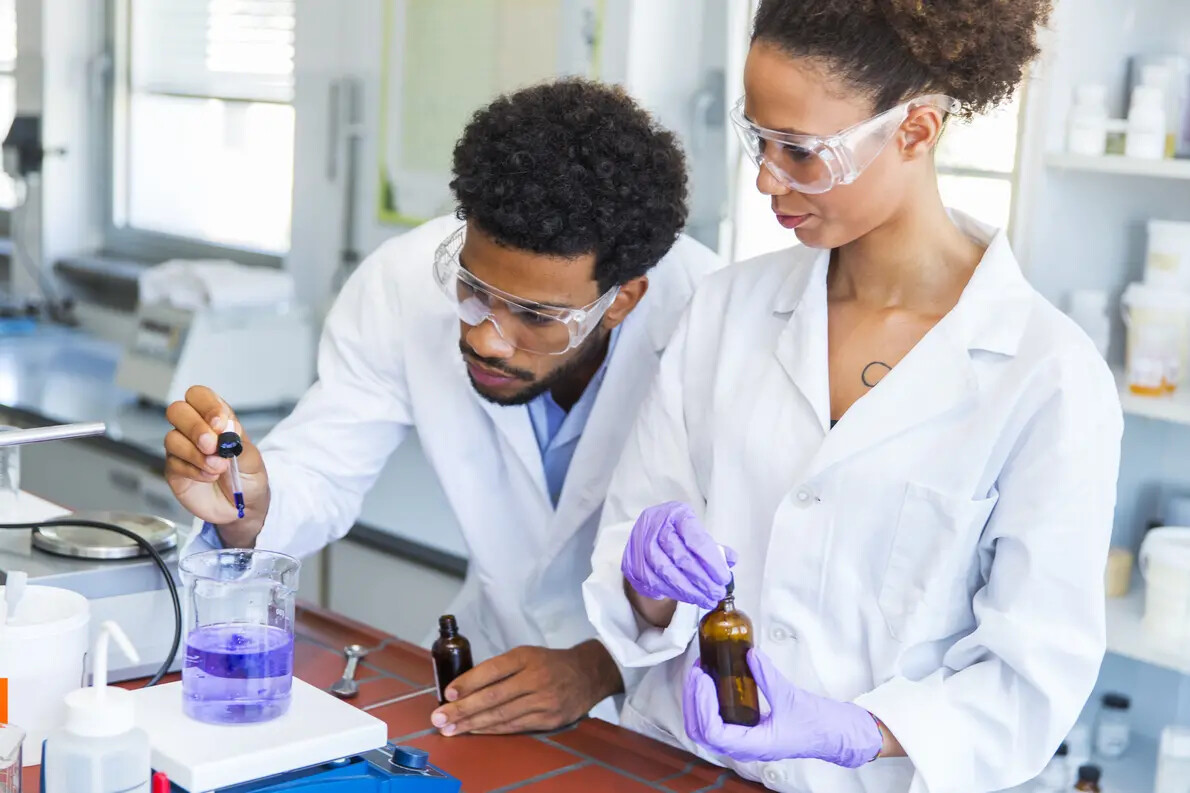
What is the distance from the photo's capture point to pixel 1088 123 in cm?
225

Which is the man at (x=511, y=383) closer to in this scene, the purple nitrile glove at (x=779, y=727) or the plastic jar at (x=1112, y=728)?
the purple nitrile glove at (x=779, y=727)

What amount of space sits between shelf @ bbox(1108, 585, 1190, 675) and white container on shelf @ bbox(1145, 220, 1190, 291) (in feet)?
1.83

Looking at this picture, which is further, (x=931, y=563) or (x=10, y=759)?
(x=931, y=563)

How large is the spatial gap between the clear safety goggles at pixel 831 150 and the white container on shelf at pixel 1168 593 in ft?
3.70

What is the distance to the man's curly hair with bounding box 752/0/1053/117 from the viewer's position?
4.58 ft

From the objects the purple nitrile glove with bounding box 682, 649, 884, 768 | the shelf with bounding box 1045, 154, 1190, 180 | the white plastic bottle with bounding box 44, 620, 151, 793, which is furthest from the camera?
the shelf with bounding box 1045, 154, 1190, 180

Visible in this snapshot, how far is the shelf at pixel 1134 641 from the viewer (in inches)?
86.0

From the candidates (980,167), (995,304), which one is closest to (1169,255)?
(980,167)

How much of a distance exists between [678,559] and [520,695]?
271 mm

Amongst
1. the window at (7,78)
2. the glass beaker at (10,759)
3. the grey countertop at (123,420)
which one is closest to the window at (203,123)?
the window at (7,78)

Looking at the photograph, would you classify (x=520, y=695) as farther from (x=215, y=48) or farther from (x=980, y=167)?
(x=215, y=48)

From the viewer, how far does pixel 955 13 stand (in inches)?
54.7

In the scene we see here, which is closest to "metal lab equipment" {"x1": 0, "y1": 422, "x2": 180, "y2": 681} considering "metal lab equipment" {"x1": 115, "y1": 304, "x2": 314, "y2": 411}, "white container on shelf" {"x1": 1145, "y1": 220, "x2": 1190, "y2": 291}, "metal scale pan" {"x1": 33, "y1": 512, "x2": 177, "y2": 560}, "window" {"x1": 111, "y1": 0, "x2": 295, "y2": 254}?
"metal scale pan" {"x1": 33, "y1": 512, "x2": 177, "y2": 560}

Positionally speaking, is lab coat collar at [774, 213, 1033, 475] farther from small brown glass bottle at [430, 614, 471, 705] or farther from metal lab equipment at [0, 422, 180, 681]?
metal lab equipment at [0, 422, 180, 681]
